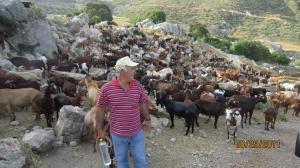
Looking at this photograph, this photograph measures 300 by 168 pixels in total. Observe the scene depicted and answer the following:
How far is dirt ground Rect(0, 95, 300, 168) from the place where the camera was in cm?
961

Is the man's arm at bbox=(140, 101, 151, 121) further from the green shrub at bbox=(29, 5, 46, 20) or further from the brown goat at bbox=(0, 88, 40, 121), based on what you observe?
the green shrub at bbox=(29, 5, 46, 20)

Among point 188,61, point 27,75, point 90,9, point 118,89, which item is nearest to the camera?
point 118,89

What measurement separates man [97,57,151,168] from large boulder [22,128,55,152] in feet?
11.7

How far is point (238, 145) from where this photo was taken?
40.4 feet

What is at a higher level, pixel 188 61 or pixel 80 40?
pixel 80 40

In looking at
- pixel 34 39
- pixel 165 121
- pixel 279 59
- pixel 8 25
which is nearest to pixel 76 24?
pixel 34 39

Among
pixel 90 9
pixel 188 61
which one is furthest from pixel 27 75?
pixel 90 9

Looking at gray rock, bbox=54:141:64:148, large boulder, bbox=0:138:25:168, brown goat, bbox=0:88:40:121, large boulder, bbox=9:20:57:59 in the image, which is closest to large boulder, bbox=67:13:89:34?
large boulder, bbox=9:20:57:59

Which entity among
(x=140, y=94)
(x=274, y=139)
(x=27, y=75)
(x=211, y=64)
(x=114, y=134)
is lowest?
(x=211, y=64)

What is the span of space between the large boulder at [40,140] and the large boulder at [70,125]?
0.47 meters

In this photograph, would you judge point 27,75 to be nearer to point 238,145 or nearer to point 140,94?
point 238,145

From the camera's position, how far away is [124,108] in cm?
611

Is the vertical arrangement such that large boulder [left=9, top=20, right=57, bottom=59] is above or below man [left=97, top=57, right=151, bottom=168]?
below

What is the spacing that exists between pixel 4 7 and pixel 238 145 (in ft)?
Answer: 47.2
